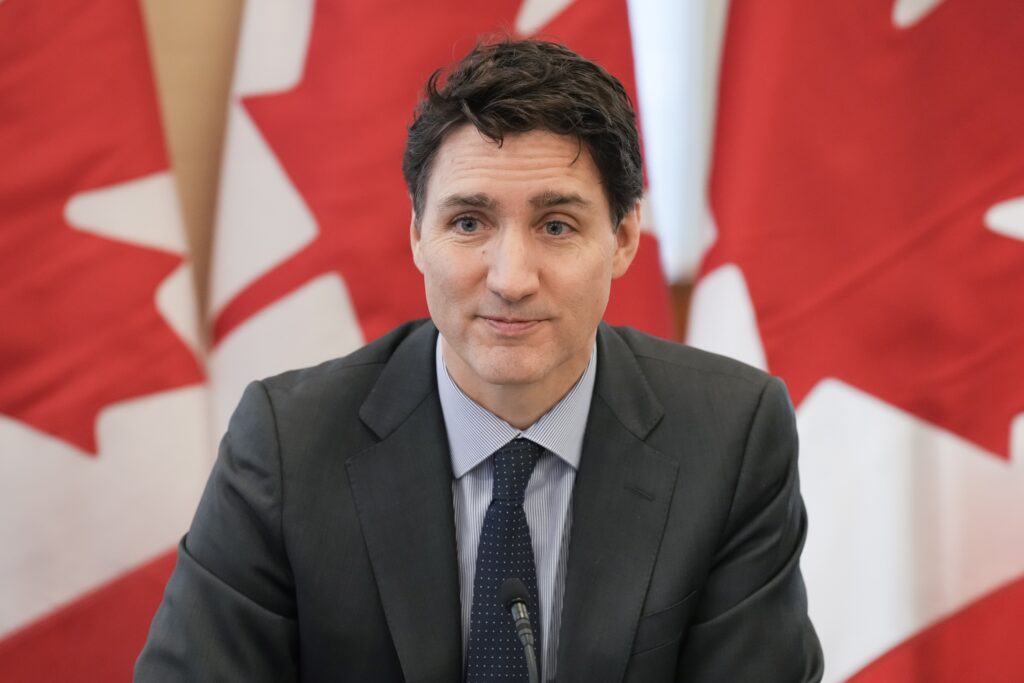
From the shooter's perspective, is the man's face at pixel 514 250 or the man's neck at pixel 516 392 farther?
the man's neck at pixel 516 392

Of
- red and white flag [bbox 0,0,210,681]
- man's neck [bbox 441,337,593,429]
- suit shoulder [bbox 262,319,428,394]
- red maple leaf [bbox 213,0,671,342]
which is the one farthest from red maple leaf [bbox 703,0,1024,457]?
red and white flag [bbox 0,0,210,681]

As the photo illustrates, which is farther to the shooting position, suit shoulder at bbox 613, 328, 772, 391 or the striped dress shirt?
suit shoulder at bbox 613, 328, 772, 391

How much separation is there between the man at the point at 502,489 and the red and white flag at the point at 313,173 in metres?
0.66

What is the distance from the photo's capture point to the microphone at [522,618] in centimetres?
116

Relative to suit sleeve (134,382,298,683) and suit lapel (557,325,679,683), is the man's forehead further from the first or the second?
suit sleeve (134,382,298,683)

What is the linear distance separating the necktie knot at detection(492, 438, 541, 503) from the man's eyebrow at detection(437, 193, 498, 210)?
35cm

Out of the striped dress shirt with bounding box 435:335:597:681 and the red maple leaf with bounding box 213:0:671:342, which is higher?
the red maple leaf with bounding box 213:0:671:342

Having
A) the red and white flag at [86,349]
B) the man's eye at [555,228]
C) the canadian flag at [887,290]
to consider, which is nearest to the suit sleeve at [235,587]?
the man's eye at [555,228]

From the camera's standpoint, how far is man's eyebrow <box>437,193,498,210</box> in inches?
55.7

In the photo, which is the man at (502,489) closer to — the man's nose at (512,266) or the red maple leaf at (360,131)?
the man's nose at (512,266)

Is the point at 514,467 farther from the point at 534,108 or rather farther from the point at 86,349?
the point at 86,349

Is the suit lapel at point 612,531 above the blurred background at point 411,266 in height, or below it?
below

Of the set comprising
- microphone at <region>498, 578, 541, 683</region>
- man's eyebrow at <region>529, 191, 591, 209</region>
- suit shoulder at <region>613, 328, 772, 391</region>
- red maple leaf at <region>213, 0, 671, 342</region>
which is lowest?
microphone at <region>498, 578, 541, 683</region>

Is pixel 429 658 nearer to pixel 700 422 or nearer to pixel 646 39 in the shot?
pixel 700 422
